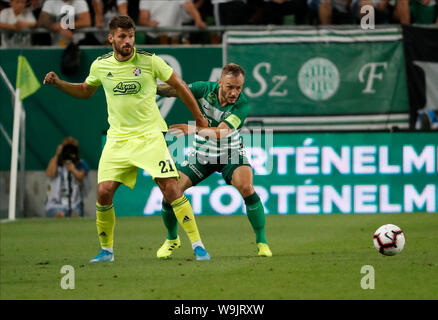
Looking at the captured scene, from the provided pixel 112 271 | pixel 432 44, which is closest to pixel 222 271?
pixel 112 271

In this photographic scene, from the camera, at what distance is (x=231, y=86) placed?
9148 mm

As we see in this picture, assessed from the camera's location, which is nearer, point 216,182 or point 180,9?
point 216,182

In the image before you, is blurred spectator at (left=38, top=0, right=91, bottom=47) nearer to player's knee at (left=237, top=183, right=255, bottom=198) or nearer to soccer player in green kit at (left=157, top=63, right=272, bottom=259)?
soccer player in green kit at (left=157, top=63, right=272, bottom=259)

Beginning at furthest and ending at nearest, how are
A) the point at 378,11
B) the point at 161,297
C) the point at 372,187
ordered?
the point at 378,11
the point at 372,187
the point at 161,297

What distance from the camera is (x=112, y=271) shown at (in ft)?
26.3

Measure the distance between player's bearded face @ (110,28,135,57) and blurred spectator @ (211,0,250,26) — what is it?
297 inches

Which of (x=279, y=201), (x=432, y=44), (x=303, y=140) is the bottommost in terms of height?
(x=279, y=201)

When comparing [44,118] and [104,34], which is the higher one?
[104,34]

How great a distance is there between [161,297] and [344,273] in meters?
1.87

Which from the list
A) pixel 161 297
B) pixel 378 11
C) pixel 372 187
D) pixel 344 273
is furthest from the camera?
pixel 378 11

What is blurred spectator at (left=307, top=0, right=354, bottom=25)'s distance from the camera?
16047 millimetres

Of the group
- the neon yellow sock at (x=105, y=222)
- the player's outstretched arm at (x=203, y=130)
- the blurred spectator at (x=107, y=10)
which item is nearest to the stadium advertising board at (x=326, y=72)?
the blurred spectator at (x=107, y=10)

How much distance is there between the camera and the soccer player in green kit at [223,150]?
360 inches

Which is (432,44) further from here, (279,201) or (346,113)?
(279,201)
